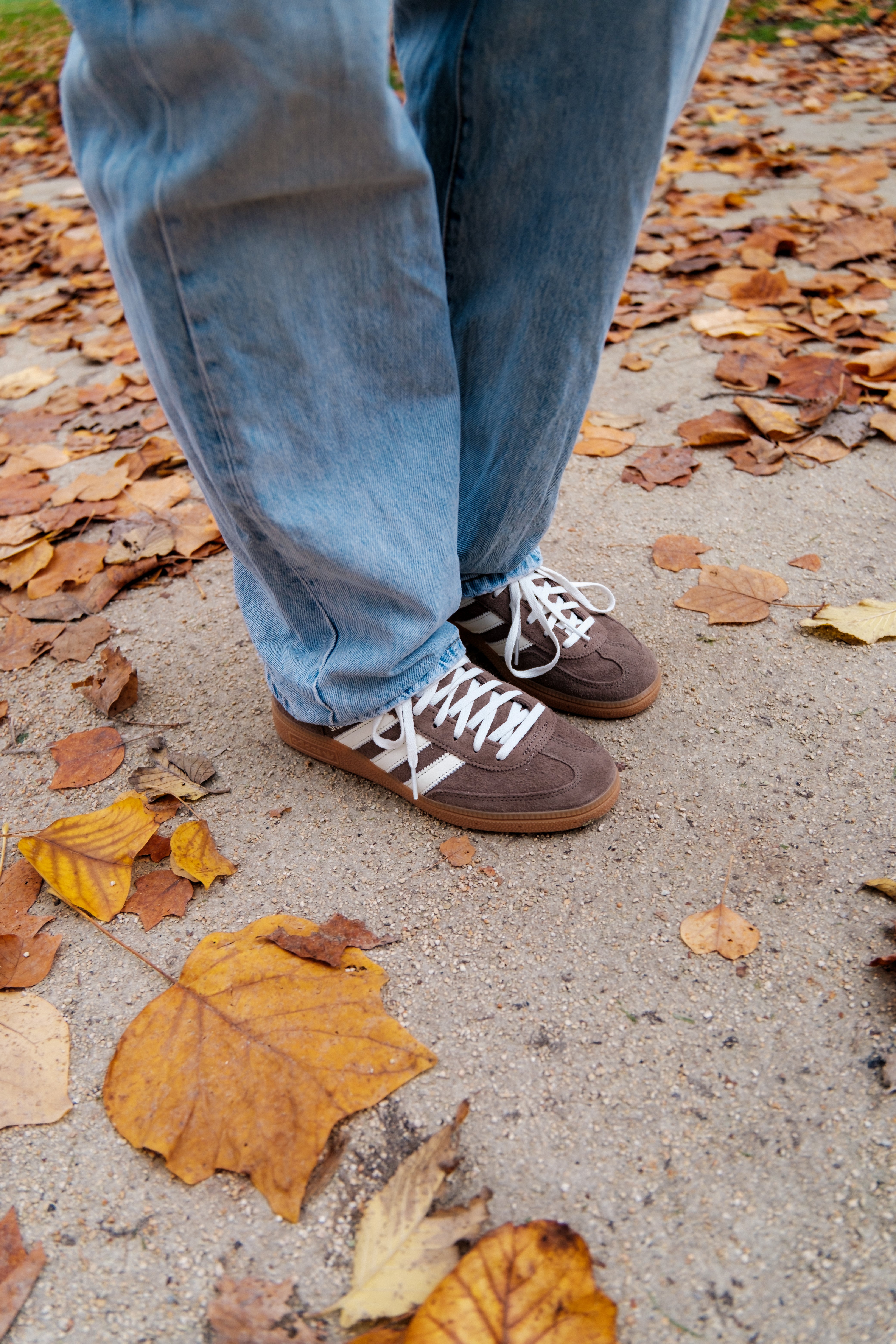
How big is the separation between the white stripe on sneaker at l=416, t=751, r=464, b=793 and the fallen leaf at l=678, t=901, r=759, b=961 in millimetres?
347

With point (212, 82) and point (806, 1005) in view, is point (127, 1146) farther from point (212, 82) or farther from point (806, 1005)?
point (212, 82)

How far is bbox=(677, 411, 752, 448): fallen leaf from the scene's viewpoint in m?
1.88

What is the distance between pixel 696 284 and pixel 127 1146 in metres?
2.49

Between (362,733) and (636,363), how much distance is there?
1.45 metres

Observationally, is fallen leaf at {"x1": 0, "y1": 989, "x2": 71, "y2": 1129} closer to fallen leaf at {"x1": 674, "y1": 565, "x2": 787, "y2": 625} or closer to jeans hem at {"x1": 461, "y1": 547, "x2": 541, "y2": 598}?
jeans hem at {"x1": 461, "y1": 547, "x2": 541, "y2": 598}

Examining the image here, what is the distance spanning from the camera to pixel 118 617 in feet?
5.43

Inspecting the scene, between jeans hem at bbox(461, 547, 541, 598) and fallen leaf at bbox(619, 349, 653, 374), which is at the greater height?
jeans hem at bbox(461, 547, 541, 598)

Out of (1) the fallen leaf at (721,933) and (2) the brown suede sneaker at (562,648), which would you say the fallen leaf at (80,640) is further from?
(1) the fallen leaf at (721,933)

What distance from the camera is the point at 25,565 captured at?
1.77 meters

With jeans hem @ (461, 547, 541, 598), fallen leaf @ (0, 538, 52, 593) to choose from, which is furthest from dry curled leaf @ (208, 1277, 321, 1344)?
fallen leaf @ (0, 538, 52, 593)

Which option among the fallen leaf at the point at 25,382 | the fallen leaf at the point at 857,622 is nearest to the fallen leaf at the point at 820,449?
the fallen leaf at the point at 857,622

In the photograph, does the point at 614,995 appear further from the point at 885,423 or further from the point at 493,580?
the point at 885,423

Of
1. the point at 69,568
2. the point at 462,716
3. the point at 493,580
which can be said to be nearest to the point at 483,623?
the point at 493,580

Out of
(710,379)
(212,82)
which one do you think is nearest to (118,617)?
(212,82)
